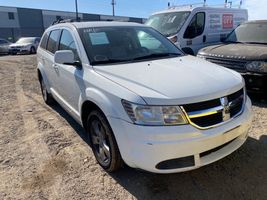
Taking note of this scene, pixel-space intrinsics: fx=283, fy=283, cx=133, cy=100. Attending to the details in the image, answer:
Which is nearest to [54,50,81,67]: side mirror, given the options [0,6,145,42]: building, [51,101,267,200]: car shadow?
[51,101,267,200]: car shadow

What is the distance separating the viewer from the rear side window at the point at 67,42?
398 centimetres

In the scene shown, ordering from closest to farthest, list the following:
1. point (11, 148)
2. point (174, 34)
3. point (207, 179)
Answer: point (207, 179), point (11, 148), point (174, 34)

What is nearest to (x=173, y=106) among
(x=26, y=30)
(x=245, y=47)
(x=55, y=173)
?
(x=55, y=173)

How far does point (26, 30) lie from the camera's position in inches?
1825

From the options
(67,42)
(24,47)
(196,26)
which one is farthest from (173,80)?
(24,47)

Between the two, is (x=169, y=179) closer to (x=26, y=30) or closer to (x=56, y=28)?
(x=56, y=28)

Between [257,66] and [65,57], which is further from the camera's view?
[257,66]

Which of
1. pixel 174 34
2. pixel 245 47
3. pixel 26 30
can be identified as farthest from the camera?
pixel 26 30

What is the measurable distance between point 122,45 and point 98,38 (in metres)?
0.35

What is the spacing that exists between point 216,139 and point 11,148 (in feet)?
9.93

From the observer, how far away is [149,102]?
2639 millimetres

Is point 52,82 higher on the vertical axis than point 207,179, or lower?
higher

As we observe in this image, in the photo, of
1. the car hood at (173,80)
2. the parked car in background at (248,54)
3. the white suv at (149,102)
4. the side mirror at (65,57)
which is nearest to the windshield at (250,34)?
the parked car in background at (248,54)

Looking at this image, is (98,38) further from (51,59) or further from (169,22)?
(169,22)
